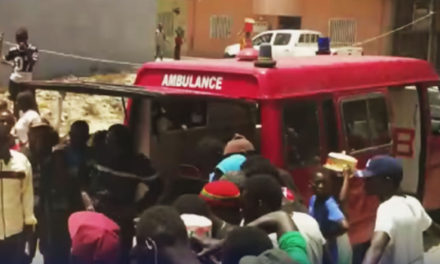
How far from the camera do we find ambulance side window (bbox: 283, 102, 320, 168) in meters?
5.67

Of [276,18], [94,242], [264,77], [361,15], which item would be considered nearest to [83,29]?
[361,15]

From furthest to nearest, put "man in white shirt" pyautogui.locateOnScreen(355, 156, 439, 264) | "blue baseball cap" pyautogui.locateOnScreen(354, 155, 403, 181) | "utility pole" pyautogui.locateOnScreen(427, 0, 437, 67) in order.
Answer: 1. "utility pole" pyautogui.locateOnScreen(427, 0, 437, 67)
2. "blue baseball cap" pyautogui.locateOnScreen(354, 155, 403, 181)
3. "man in white shirt" pyautogui.locateOnScreen(355, 156, 439, 264)

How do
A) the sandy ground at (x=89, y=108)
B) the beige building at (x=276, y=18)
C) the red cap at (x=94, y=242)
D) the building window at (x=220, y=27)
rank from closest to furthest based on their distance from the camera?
1. the red cap at (x=94, y=242)
2. the sandy ground at (x=89, y=108)
3. the beige building at (x=276, y=18)
4. the building window at (x=220, y=27)

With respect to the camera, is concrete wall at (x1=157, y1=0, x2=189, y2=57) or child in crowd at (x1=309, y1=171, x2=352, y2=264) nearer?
child in crowd at (x1=309, y1=171, x2=352, y2=264)

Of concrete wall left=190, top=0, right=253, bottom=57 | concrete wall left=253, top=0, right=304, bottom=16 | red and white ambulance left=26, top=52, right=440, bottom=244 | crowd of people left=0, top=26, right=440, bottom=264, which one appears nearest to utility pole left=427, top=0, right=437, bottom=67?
concrete wall left=253, top=0, right=304, bottom=16

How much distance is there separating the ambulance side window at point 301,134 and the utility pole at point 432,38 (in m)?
22.1

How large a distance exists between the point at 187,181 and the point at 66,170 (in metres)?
A: 0.90

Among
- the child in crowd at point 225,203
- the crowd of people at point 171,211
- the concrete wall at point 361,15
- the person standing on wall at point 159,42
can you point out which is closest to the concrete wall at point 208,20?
the concrete wall at point 361,15

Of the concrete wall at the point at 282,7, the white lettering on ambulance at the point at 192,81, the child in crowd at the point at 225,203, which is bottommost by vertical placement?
the child in crowd at the point at 225,203

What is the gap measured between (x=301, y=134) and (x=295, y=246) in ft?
7.77

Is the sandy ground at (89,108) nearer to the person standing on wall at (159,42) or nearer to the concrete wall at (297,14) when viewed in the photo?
the person standing on wall at (159,42)

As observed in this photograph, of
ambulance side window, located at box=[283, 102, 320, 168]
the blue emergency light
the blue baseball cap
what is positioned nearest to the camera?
the blue baseball cap

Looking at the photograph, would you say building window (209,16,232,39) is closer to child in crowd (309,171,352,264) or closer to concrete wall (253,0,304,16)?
concrete wall (253,0,304,16)

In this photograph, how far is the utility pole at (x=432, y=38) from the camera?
88.4ft
